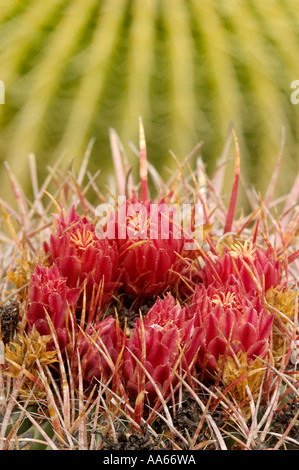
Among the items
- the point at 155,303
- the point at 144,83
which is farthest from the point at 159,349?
the point at 144,83

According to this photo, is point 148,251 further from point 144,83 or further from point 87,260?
point 144,83

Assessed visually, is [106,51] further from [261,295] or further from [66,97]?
[261,295]

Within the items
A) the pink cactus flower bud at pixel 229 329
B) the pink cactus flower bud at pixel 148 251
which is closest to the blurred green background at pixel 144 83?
the pink cactus flower bud at pixel 148 251

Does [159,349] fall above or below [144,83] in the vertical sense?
below

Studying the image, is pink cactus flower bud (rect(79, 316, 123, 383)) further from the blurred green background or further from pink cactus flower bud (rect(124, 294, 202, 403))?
the blurred green background

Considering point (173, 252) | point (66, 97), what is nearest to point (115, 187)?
point (66, 97)

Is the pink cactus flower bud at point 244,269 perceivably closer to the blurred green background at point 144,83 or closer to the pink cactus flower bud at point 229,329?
the pink cactus flower bud at point 229,329

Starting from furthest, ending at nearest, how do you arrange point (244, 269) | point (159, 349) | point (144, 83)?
point (144, 83) → point (244, 269) → point (159, 349)

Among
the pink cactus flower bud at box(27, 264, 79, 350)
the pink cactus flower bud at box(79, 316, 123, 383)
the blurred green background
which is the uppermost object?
the blurred green background

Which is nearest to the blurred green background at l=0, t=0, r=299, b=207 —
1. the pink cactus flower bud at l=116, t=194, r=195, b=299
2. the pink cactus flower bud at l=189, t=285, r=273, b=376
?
the pink cactus flower bud at l=116, t=194, r=195, b=299
